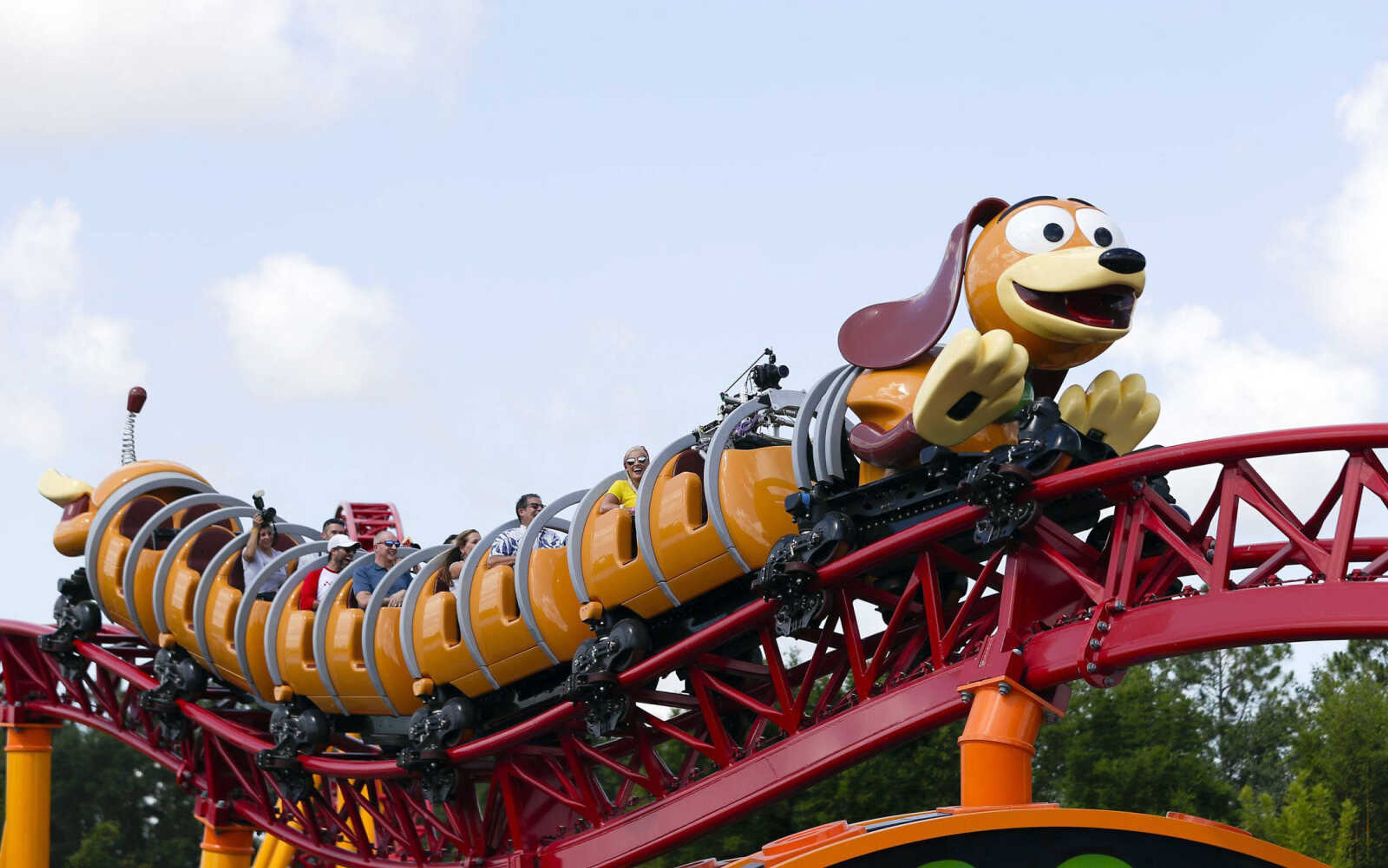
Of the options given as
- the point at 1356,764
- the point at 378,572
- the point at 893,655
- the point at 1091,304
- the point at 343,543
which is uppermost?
the point at 1356,764

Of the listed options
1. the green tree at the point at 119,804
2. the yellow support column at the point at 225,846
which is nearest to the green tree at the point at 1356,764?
the yellow support column at the point at 225,846

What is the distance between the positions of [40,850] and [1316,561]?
14.1 m

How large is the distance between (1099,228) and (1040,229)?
1.02ft

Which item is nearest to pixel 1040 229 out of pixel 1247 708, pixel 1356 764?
pixel 1356 764

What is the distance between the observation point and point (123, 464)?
55.4 ft

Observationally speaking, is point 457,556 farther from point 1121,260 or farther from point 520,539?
point 1121,260

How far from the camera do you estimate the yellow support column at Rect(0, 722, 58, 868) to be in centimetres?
1783

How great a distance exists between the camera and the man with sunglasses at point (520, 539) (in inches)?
460

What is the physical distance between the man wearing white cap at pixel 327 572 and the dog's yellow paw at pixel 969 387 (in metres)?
5.71

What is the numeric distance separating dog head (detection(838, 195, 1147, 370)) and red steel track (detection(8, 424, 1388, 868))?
0.96m

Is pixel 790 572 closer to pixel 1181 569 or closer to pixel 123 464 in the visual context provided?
pixel 1181 569

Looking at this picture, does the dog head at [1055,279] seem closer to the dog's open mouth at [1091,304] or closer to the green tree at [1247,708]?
the dog's open mouth at [1091,304]

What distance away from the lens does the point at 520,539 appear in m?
11.9

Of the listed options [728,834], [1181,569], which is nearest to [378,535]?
[1181,569]
